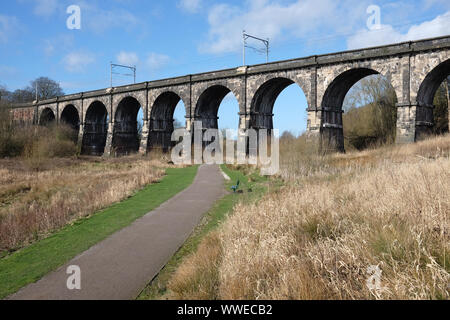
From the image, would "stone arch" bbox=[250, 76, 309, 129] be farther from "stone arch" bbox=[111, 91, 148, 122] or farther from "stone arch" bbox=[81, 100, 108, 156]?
"stone arch" bbox=[81, 100, 108, 156]

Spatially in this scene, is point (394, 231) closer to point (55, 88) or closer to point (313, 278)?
point (313, 278)

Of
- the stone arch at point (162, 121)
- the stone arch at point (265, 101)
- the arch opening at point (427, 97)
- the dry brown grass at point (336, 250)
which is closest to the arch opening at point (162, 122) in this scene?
the stone arch at point (162, 121)

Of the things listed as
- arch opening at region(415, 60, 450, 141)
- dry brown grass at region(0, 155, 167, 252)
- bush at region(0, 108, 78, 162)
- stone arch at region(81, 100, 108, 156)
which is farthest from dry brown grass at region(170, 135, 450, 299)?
stone arch at region(81, 100, 108, 156)

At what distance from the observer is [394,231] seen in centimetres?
396

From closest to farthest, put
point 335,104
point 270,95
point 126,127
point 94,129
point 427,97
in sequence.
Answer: point 427,97
point 335,104
point 270,95
point 126,127
point 94,129

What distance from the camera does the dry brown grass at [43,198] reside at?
8557mm

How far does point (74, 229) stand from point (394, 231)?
6823 millimetres

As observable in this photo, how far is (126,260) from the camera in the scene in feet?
18.7

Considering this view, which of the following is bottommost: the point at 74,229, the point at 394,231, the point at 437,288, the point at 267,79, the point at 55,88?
the point at 74,229

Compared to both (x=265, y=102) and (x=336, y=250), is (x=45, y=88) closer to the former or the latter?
(x=265, y=102)

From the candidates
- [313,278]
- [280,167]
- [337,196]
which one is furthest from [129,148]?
[313,278]

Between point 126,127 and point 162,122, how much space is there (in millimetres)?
6768

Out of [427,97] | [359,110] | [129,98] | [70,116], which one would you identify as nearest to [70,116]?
[70,116]

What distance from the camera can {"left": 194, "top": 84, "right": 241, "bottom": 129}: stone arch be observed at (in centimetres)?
3167
